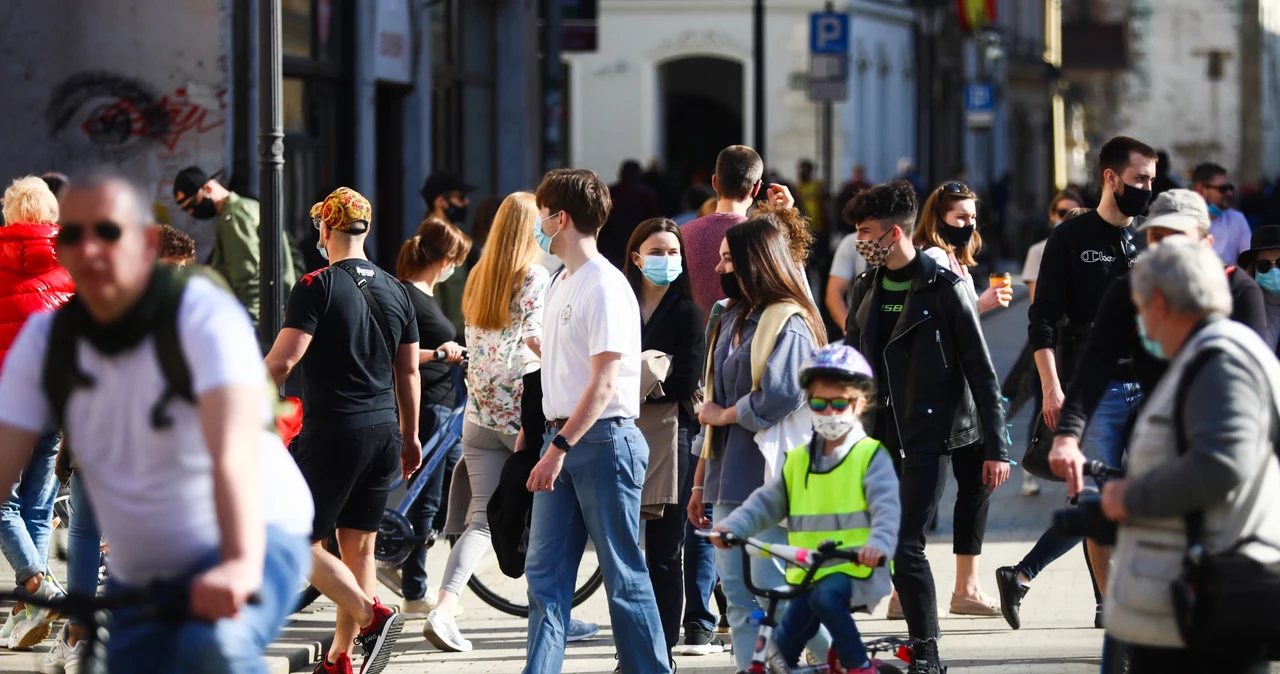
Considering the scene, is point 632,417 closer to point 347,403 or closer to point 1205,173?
point 347,403

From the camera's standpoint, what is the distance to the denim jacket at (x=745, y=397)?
249 inches

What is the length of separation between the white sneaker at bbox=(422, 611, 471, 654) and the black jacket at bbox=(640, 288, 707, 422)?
1.27 m

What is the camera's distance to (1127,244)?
7.39 m

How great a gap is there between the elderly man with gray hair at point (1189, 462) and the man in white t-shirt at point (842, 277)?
5.35 m

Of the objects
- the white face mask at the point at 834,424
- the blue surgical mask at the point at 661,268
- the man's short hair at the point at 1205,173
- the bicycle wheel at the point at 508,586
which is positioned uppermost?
the man's short hair at the point at 1205,173

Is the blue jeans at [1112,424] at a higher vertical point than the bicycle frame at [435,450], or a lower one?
higher

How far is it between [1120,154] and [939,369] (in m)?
1.20

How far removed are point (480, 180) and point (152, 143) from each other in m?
6.55

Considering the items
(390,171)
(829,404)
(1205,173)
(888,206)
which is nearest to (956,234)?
(888,206)

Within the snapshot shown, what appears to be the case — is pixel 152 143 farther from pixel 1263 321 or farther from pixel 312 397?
pixel 1263 321

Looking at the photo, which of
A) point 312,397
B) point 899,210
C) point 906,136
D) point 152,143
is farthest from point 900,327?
point 906,136

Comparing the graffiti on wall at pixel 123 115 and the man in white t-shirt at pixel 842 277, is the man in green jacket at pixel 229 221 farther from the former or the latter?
the graffiti on wall at pixel 123 115

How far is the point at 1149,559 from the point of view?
14.8ft

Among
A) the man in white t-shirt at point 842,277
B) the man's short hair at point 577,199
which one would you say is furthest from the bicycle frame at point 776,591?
Result: the man in white t-shirt at point 842,277
